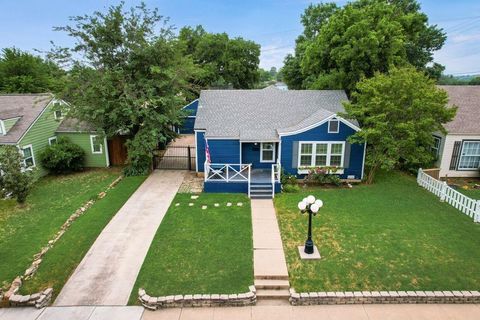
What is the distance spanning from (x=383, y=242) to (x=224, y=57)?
35.5m

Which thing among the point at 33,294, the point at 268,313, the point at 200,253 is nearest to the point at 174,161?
the point at 200,253

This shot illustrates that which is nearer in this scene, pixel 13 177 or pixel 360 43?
pixel 13 177

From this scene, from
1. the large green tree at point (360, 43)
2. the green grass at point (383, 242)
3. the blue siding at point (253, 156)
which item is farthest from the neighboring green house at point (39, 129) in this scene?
the large green tree at point (360, 43)

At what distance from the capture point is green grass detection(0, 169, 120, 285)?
1016 centimetres

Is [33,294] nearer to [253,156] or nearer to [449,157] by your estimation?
[253,156]

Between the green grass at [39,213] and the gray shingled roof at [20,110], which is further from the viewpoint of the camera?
the gray shingled roof at [20,110]

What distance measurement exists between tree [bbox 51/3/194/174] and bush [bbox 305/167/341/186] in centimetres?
841

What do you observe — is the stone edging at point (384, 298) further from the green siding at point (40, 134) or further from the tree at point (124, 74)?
the green siding at point (40, 134)

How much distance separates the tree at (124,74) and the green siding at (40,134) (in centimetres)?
273

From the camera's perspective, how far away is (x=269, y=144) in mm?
17578

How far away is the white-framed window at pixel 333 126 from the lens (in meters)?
16.0

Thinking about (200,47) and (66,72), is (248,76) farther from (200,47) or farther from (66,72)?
(66,72)

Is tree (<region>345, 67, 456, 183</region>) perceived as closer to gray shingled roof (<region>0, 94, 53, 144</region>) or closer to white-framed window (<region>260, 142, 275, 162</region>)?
white-framed window (<region>260, 142, 275, 162</region>)

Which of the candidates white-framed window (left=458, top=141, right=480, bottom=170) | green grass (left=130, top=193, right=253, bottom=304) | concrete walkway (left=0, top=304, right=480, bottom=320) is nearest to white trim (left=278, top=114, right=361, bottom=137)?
green grass (left=130, top=193, right=253, bottom=304)
